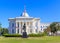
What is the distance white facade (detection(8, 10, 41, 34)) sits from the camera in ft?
373

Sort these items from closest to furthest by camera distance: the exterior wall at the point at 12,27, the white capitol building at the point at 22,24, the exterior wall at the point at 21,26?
the white capitol building at the point at 22,24
the exterior wall at the point at 21,26
the exterior wall at the point at 12,27

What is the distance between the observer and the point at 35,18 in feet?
A: 388

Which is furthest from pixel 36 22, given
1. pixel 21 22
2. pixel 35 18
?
pixel 21 22

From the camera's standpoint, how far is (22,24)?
11531 centimetres

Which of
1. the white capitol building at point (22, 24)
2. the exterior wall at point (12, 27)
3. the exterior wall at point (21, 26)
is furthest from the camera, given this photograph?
the exterior wall at point (12, 27)

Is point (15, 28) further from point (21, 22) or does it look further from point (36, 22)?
point (36, 22)

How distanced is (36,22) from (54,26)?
14.7 meters

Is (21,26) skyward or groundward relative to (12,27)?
skyward

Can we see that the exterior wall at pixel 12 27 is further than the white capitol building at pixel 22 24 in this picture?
Yes

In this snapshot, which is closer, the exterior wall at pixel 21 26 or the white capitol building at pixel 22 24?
the white capitol building at pixel 22 24

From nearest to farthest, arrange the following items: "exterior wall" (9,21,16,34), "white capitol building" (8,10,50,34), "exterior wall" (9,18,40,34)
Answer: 1. "white capitol building" (8,10,50,34)
2. "exterior wall" (9,18,40,34)
3. "exterior wall" (9,21,16,34)

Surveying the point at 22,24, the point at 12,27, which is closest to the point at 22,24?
the point at 22,24

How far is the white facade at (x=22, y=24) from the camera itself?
113812mm

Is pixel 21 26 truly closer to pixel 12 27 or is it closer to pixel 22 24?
pixel 22 24
